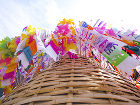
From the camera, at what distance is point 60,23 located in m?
0.60

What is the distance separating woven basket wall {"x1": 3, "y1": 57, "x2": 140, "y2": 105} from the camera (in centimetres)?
30

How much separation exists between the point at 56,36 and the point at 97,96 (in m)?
0.36

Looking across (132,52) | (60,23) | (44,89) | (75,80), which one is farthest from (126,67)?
(60,23)

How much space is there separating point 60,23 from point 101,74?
369mm

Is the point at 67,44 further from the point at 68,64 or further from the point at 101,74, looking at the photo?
the point at 101,74

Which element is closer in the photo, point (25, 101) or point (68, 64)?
point (25, 101)

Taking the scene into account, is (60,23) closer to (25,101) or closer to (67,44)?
(67,44)

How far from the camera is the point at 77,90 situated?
31 centimetres

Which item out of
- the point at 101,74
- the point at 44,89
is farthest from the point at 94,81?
the point at 44,89

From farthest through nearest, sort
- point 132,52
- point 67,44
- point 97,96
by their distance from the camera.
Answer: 1. point 67,44
2. point 132,52
3. point 97,96

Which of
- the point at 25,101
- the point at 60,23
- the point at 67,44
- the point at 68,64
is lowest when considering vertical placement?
the point at 25,101

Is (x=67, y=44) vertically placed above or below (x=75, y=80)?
above

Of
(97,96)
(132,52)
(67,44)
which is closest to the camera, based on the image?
(97,96)

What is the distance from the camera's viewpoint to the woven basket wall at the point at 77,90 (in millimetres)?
295
